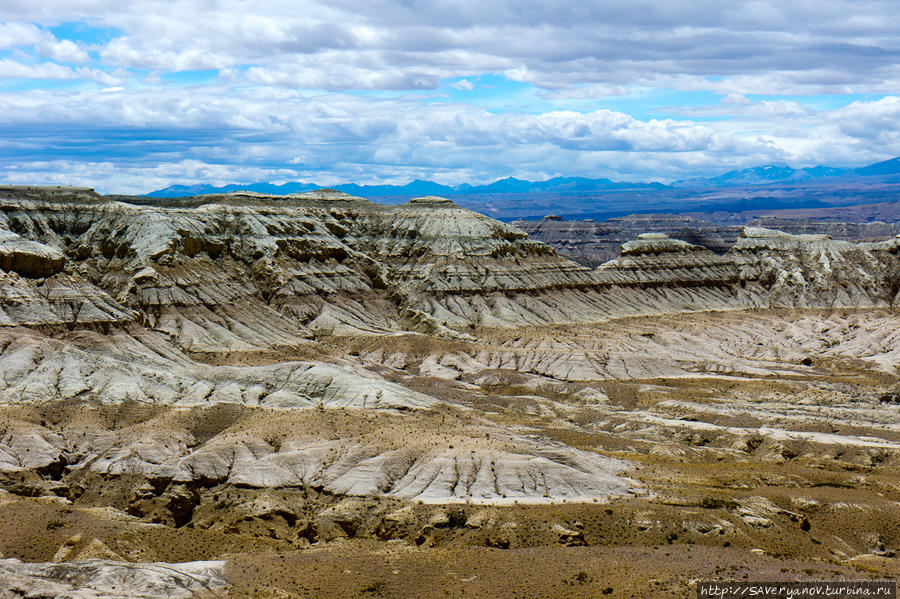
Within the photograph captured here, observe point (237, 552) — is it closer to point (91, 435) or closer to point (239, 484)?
point (239, 484)

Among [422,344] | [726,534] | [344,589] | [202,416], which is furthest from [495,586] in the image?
[422,344]

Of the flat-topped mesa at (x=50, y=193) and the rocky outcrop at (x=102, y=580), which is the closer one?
the rocky outcrop at (x=102, y=580)

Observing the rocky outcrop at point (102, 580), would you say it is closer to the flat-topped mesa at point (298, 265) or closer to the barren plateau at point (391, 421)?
the barren plateau at point (391, 421)

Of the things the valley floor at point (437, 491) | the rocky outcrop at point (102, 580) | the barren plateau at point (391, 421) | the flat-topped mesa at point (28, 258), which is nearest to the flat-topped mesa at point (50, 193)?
the barren plateau at point (391, 421)

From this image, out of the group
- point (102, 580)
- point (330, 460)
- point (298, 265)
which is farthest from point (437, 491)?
point (298, 265)

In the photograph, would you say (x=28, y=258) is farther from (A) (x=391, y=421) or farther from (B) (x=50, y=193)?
(A) (x=391, y=421)

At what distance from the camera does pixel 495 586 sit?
150 ft

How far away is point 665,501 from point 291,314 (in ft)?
324

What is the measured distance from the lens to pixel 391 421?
7712 cm

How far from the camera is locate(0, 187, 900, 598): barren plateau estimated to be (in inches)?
1933

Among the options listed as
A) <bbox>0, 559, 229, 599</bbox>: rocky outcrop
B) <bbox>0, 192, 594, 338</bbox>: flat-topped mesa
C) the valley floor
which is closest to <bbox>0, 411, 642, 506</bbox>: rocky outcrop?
the valley floor

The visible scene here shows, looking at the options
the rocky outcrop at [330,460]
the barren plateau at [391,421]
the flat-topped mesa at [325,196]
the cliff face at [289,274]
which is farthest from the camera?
the flat-topped mesa at [325,196]

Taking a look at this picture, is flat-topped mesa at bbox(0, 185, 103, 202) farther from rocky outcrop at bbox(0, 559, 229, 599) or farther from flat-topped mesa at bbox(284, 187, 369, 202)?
rocky outcrop at bbox(0, 559, 229, 599)

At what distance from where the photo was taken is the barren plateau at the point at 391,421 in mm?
49094
